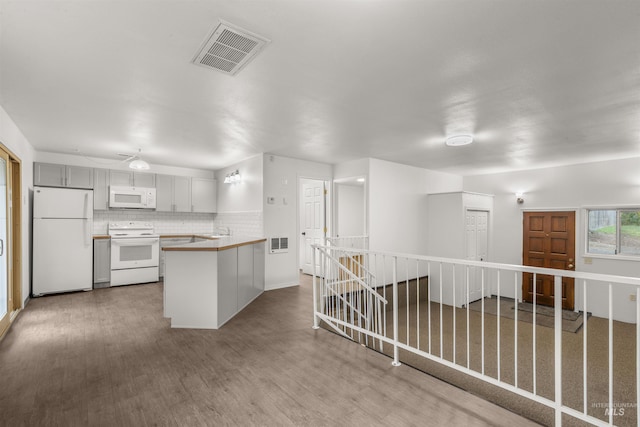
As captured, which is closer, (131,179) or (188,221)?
(131,179)

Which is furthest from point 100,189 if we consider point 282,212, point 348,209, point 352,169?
point 348,209

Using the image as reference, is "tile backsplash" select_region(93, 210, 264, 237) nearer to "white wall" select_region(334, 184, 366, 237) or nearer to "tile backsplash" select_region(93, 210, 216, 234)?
"tile backsplash" select_region(93, 210, 216, 234)

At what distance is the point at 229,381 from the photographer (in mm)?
2488

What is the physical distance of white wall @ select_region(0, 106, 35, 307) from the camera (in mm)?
3655

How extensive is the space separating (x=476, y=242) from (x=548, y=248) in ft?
4.47

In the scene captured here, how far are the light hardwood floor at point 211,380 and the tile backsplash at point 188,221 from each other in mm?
2383

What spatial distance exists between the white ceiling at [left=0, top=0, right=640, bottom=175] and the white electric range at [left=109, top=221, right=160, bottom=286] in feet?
6.54

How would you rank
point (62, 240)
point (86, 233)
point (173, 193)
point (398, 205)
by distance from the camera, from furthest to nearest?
point (173, 193) < point (398, 205) < point (86, 233) < point (62, 240)

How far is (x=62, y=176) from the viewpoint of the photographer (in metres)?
5.59

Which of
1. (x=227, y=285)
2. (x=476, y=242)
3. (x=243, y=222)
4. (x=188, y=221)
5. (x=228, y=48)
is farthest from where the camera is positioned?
(x=188, y=221)

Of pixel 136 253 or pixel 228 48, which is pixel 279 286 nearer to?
pixel 136 253

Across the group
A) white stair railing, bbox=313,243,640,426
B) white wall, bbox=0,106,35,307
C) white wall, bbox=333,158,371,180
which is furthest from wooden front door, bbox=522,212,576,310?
white wall, bbox=0,106,35,307

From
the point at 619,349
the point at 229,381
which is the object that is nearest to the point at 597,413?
the point at 619,349

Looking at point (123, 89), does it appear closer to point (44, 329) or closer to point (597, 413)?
point (44, 329)
